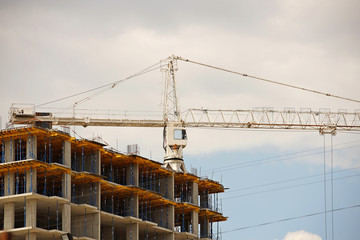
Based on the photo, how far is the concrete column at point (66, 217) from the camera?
8800 centimetres

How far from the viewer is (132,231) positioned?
102 meters

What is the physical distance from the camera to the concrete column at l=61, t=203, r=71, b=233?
88000 millimetres

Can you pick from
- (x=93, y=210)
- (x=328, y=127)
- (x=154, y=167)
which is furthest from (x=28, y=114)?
(x=328, y=127)

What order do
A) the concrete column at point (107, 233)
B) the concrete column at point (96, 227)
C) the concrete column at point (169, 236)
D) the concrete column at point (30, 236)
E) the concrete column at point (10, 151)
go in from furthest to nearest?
the concrete column at point (169, 236) → the concrete column at point (107, 233) → the concrete column at point (96, 227) → the concrete column at point (10, 151) → the concrete column at point (30, 236)

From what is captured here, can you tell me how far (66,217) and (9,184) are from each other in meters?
8.61

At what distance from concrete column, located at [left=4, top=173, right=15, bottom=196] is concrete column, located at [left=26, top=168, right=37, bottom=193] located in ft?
7.49

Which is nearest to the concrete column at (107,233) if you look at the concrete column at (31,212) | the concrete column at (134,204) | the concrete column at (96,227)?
the concrete column at (134,204)

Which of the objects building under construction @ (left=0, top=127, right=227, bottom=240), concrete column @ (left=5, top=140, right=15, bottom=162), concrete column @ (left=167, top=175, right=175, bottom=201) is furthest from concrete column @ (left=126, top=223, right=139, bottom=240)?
concrete column @ (left=5, top=140, right=15, bottom=162)

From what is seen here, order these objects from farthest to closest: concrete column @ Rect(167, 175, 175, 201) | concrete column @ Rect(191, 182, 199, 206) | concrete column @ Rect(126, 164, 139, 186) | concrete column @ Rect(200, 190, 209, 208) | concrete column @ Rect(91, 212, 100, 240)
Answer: concrete column @ Rect(200, 190, 209, 208) < concrete column @ Rect(191, 182, 199, 206) < concrete column @ Rect(167, 175, 175, 201) < concrete column @ Rect(126, 164, 139, 186) < concrete column @ Rect(91, 212, 100, 240)

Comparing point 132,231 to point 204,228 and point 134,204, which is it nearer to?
point 134,204

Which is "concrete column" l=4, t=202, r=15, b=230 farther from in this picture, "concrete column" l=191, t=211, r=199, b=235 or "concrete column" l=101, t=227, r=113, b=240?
"concrete column" l=191, t=211, r=199, b=235

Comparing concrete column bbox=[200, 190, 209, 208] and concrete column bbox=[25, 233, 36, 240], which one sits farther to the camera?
concrete column bbox=[200, 190, 209, 208]

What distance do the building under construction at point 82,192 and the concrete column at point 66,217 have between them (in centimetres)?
5

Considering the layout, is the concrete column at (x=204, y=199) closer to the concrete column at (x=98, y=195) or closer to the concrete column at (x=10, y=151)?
the concrete column at (x=98, y=195)
